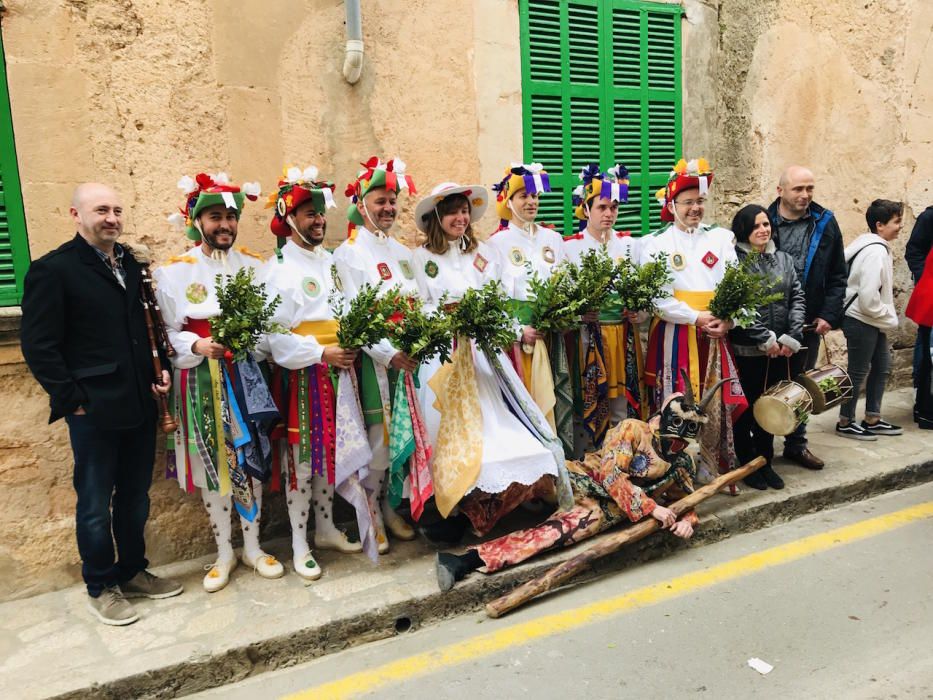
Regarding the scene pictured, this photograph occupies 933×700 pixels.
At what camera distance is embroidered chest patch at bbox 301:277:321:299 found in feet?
14.0

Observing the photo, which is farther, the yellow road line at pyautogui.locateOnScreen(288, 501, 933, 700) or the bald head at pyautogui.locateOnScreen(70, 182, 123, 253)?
the bald head at pyautogui.locateOnScreen(70, 182, 123, 253)

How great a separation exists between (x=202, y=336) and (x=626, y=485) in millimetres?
2604

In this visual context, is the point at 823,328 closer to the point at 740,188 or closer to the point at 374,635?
the point at 740,188

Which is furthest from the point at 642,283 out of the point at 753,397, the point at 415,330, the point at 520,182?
the point at 415,330

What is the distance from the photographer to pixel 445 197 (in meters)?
4.89


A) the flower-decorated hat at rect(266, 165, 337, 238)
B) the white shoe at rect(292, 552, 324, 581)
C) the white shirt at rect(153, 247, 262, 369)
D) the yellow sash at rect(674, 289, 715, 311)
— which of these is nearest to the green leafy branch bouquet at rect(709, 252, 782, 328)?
the yellow sash at rect(674, 289, 715, 311)

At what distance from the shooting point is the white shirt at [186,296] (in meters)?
4.02

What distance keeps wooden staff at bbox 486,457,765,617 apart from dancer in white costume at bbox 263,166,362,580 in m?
1.12

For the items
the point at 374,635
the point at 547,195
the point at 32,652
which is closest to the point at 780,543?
the point at 374,635

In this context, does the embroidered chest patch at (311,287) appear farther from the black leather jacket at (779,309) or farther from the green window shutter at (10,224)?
the black leather jacket at (779,309)

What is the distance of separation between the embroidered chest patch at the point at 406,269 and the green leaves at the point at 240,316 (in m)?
0.97

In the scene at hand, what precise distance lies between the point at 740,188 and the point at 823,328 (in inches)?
81.5

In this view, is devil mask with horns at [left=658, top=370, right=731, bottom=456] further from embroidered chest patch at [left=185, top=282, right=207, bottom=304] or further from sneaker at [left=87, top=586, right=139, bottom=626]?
sneaker at [left=87, top=586, right=139, bottom=626]

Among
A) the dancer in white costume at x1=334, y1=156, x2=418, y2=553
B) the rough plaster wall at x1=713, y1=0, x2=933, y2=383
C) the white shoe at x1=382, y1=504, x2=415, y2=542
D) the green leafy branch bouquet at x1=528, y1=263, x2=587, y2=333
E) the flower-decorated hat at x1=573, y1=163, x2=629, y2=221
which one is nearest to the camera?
the dancer in white costume at x1=334, y1=156, x2=418, y2=553
